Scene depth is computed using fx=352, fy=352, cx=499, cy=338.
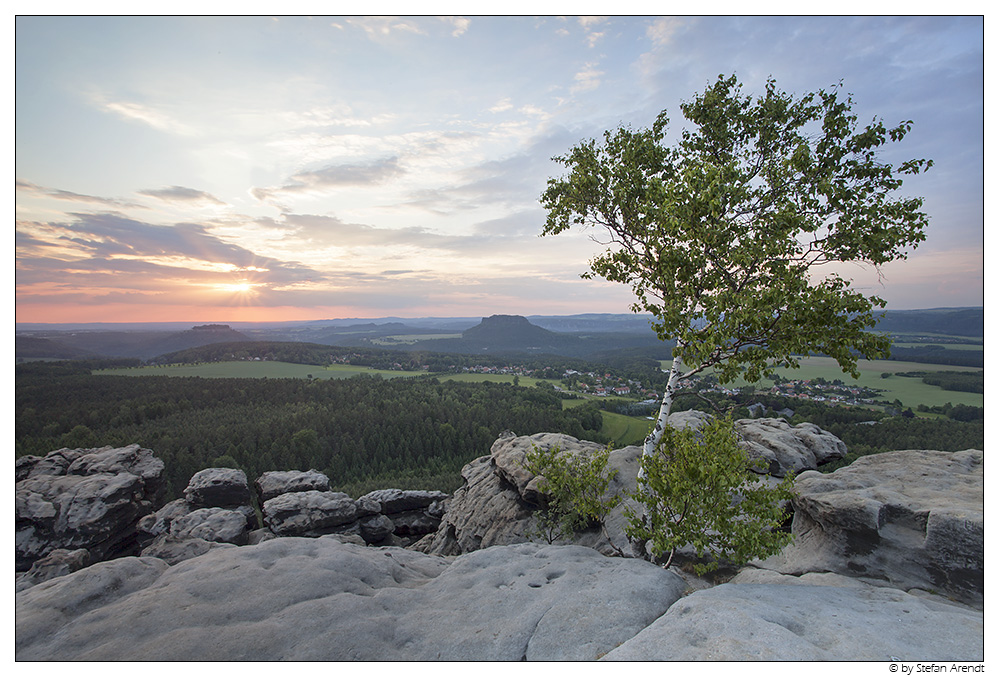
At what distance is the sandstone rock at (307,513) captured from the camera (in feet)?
77.9

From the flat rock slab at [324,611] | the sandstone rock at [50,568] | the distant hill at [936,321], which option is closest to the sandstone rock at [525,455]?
the flat rock slab at [324,611]

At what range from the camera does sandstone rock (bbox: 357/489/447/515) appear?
32.4m

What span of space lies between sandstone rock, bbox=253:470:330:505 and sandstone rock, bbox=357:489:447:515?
15.5 feet

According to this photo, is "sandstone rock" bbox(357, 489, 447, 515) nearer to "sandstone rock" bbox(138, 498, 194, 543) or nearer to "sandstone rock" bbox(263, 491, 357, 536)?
"sandstone rock" bbox(263, 491, 357, 536)

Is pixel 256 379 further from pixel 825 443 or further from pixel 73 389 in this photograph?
pixel 825 443

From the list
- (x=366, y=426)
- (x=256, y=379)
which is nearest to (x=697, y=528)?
(x=366, y=426)

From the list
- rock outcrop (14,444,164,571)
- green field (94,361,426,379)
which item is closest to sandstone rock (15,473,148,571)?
rock outcrop (14,444,164,571)

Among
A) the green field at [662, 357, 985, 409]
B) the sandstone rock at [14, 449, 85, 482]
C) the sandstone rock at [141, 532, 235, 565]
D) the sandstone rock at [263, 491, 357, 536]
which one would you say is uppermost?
the green field at [662, 357, 985, 409]

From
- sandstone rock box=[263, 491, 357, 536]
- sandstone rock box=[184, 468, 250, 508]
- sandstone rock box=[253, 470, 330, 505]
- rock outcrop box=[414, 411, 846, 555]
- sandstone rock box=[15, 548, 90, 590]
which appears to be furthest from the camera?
sandstone rock box=[253, 470, 330, 505]

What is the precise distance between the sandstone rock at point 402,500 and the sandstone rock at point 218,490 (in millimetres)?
9866

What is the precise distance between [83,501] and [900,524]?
36.6 m

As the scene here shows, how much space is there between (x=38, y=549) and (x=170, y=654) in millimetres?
21344

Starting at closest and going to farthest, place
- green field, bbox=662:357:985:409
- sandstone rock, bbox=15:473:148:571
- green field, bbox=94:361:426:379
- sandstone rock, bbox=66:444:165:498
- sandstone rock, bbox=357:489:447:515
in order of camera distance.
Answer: sandstone rock, bbox=15:473:148:571 → sandstone rock, bbox=66:444:165:498 → sandstone rock, bbox=357:489:447:515 → green field, bbox=662:357:985:409 → green field, bbox=94:361:426:379

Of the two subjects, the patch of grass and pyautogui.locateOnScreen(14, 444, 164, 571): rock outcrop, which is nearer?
pyautogui.locateOnScreen(14, 444, 164, 571): rock outcrop
